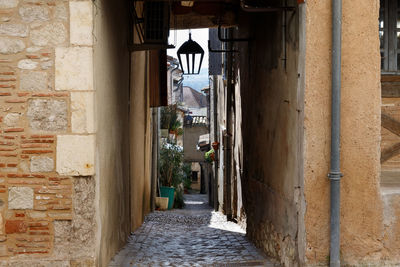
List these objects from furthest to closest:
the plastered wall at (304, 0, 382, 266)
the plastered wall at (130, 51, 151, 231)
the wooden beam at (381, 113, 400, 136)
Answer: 1. the plastered wall at (130, 51, 151, 231)
2. the wooden beam at (381, 113, 400, 136)
3. the plastered wall at (304, 0, 382, 266)

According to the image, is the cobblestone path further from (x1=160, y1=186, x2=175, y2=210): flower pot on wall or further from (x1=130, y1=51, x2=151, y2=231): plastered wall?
(x1=160, y1=186, x2=175, y2=210): flower pot on wall

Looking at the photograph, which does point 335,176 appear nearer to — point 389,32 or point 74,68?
point 74,68

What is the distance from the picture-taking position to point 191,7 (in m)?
8.74

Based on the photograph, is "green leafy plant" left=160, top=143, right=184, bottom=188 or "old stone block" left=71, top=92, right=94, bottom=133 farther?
"green leafy plant" left=160, top=143, right=184, bottom=188

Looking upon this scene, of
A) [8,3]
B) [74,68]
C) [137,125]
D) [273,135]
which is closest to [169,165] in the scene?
[137,125]

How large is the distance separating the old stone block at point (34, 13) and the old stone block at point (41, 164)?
1.22 metres

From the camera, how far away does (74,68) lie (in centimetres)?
475

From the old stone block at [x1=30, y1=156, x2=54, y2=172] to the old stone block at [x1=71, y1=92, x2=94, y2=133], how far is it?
352mm

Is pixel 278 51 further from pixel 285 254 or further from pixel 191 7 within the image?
pixel 191 7

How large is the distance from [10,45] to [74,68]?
1.96ft


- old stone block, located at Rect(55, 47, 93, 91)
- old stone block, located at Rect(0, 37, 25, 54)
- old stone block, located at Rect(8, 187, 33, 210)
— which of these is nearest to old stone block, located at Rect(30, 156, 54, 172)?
old stone block, located at Rect(8, 187, 33, 210)

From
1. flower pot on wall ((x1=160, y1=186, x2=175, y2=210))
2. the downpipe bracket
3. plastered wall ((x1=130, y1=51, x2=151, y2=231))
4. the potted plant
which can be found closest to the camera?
the downpipe bracket

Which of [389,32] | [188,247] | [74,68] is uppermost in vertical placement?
[389,32]

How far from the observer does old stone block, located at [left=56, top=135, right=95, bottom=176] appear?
15.6 feet
